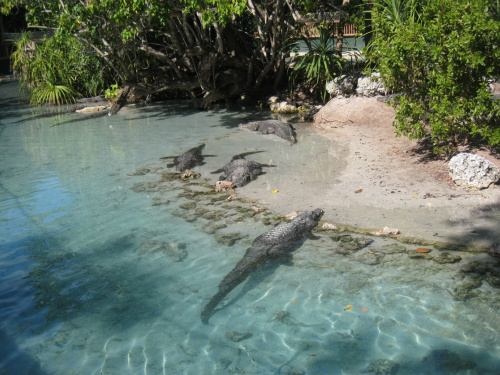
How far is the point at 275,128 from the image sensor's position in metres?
9.45

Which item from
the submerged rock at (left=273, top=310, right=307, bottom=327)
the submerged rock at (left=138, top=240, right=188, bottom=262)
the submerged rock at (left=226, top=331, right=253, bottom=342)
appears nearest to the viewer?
the submerged rock at (left=226, top=331, right=253, bottom=342)

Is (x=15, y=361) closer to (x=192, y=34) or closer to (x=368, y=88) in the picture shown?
(x=368, y=88)

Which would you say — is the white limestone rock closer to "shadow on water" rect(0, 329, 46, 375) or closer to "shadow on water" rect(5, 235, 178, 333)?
"shadow on water" rect(5, 235, 178, 333)

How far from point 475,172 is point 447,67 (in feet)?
5.04

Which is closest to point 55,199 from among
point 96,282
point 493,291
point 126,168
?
point 126,168

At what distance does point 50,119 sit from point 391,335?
12.2m

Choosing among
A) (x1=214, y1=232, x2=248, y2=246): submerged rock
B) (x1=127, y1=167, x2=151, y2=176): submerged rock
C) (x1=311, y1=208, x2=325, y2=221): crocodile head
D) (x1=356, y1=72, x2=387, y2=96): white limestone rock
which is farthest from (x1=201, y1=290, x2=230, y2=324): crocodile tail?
(x1=356, y1=72, x2=387, y2=96): white limestone rock

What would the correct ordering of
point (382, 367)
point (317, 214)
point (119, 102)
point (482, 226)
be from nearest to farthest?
point (382, 367), point (482, 226), point (317, 214), point (119, 102)

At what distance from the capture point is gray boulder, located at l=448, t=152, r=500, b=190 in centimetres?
554

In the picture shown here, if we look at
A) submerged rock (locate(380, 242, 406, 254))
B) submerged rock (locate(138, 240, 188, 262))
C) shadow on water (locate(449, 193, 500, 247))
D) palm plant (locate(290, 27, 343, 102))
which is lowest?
submerged rock (locate(380, 242, 406, 254))

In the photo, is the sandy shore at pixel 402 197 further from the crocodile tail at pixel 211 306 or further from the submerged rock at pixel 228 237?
the crocodile tail at pixel 211 306

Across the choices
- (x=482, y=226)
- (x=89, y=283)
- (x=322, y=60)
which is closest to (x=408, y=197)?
(x=482, y=226)

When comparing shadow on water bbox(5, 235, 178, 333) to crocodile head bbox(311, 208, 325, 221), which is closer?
shadow on water bbox(5, 235, 178, 333)

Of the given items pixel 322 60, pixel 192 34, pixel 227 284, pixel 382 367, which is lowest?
pixel 382 367
